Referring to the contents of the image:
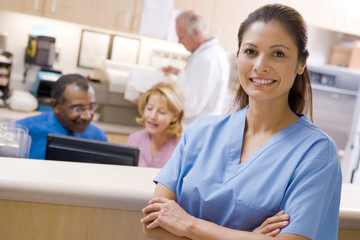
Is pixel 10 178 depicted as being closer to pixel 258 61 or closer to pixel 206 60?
pixel 258 61

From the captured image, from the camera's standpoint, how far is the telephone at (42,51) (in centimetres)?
392

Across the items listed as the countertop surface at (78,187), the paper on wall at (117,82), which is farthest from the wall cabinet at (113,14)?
the countertop surface at (78,187)

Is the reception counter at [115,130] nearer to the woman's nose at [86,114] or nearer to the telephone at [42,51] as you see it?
the telephone at [42,51]

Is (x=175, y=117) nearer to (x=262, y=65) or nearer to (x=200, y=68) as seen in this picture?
(x=200, y=68)

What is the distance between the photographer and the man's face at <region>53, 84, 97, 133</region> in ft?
7.72

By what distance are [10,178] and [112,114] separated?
2621mm

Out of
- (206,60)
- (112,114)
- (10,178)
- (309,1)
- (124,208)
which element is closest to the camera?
(10,178)

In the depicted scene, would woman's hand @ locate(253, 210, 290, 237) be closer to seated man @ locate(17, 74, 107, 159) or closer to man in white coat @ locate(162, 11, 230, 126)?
seated man @ locate(17, 74, 107, 159)

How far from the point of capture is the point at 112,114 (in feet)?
12.8

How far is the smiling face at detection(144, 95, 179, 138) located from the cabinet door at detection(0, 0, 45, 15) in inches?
62.0

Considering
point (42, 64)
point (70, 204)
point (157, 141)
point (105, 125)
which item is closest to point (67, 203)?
point (70, 204)

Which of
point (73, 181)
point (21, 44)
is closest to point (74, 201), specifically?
point (73, 181)

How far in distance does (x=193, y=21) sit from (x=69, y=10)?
1094mm

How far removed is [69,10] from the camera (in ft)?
12.4
